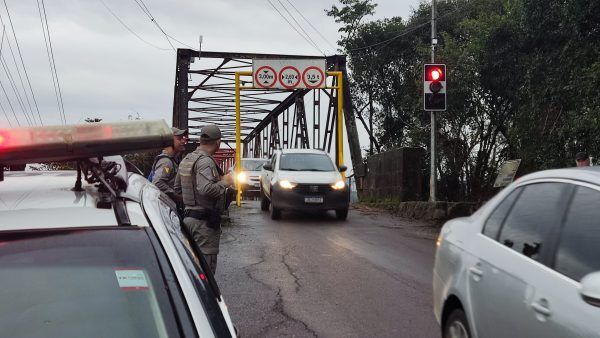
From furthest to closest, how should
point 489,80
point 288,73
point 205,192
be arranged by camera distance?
point 288,73
point 489,80
point 205,192

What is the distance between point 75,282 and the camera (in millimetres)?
1941

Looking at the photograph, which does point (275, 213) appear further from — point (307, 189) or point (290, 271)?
point (290, 271)

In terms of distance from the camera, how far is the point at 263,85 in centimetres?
2103

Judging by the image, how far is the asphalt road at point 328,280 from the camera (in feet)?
17.9

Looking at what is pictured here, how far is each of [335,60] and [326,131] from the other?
3566 millimetres

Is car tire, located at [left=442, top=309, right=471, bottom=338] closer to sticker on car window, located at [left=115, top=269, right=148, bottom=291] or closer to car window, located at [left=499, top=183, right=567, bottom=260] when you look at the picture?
car window, located at [left=499, top=183, right=567, bottom=260]

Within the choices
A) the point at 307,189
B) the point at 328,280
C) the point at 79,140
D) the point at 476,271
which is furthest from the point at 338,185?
the point at 79,140

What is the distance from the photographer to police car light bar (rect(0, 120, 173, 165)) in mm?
2078

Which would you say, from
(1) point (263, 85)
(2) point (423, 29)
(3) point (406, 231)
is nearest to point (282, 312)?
(3) point (406, 231)

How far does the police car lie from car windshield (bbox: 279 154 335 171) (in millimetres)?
13168

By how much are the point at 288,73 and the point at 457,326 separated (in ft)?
59.6

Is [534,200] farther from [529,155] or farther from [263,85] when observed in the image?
[263,85]

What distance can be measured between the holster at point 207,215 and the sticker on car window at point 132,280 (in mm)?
3435

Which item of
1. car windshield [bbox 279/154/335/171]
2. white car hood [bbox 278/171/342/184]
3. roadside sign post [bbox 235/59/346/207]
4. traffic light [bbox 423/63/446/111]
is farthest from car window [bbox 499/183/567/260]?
roadside sign post [bbox 235/59/346/207]
